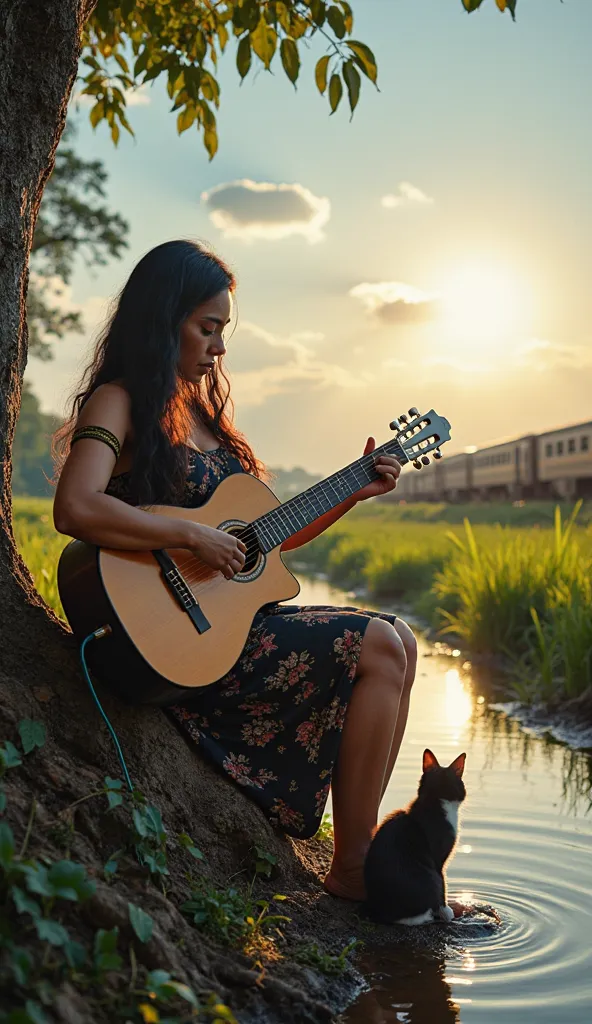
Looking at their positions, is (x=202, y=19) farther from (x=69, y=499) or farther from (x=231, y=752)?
(x=231, y=752)

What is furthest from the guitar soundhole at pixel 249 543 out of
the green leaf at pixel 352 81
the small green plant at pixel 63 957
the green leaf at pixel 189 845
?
the green leaf at pixel 352 81

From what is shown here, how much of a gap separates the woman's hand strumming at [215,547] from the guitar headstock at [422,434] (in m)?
0.93

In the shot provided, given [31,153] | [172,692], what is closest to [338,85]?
[31,153]

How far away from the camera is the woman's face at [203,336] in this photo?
3338 mm

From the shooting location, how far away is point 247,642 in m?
3.21

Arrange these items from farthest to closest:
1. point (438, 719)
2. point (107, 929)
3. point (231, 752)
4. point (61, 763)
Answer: point (438, 719) → point (231, 752) → point (61, 763) → point (107, 929)

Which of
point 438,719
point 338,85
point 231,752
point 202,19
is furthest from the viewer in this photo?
point 438,719

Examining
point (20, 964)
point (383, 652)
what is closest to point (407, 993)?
point (383, 652)

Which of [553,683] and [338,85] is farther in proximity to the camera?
[553,683]

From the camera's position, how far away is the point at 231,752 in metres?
3.28

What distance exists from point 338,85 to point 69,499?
2102 millimetres

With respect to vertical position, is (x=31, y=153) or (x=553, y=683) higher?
(x=31, y=153)

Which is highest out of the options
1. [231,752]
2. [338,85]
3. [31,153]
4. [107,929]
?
[338,85]

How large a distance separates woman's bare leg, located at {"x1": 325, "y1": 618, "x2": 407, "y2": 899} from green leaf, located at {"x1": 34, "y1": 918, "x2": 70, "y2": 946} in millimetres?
1365
